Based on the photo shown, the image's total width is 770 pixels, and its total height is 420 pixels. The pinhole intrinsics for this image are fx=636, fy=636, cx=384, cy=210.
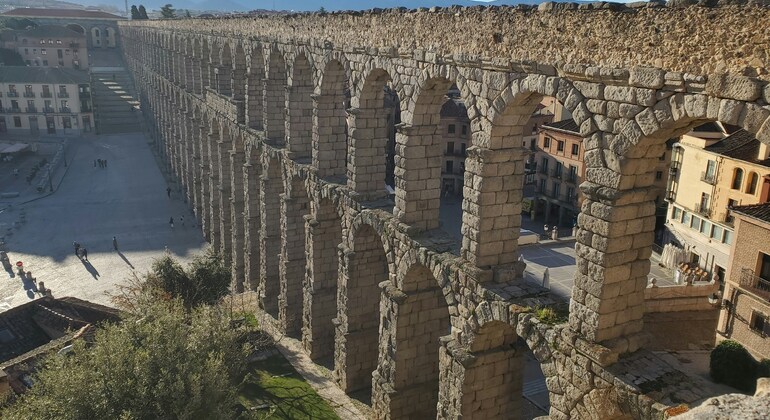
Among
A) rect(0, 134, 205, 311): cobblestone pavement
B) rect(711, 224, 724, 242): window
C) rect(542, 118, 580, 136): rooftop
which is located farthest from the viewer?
rect(542, 118, 580, 136): rooftop

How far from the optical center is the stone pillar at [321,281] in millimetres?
25078

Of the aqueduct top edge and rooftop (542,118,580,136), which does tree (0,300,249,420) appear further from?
rooftop (542,118,580,136)

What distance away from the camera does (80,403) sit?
15641 mm

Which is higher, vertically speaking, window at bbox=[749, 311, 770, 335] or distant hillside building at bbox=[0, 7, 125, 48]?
distant hillside building at bbox=[0, 7, 125, 48]

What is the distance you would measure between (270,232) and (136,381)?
15.2 metres

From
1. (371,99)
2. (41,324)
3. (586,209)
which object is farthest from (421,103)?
(41,324)

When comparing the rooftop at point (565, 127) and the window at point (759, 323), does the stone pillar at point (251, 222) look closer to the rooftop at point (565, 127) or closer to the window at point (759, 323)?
the window at point (759, 323)

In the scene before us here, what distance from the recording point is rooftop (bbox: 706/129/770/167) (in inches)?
1325

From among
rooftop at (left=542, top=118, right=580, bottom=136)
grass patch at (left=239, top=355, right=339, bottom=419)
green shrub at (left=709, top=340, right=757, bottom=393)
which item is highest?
rooftop at (left=542, top=118, right=580, bottom=136)

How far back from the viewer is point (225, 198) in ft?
127

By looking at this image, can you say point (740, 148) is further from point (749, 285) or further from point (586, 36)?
point (586, 36)

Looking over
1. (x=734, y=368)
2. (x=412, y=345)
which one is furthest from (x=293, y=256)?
(x=734, y=368)


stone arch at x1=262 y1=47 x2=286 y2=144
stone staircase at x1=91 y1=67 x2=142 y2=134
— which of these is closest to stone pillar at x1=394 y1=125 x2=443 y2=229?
stone arch at x1=262 y1=47 x2=286 y2=144

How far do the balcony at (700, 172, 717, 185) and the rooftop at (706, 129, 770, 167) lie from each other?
1371 mm
